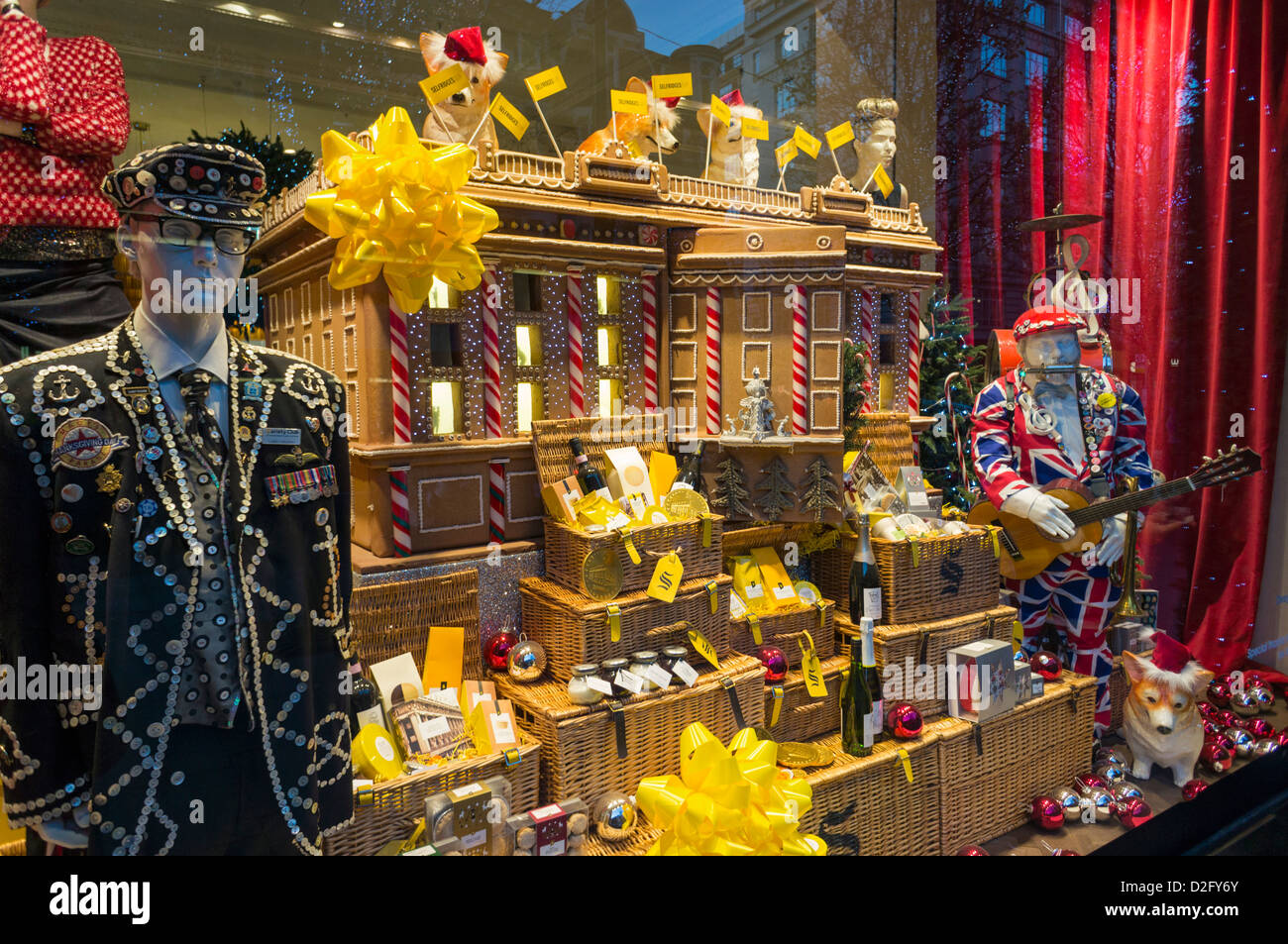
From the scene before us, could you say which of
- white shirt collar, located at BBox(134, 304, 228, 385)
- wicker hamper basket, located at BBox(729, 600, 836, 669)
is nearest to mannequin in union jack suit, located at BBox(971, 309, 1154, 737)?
wicker hamper basket, located at BBox(729, 600, 836, 669)

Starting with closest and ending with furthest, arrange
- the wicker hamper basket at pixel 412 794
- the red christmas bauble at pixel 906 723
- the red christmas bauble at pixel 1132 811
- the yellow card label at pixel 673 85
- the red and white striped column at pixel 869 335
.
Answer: the wicker hamper basket at pixel 412 794 → the yellow card label at pixel 673 85 → the red christmas bauble at pixel 1132 811 → the red christmas bauble at pixel 906 723 → the red and white striped column at pixel 869 335

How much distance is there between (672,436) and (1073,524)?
1.78 m

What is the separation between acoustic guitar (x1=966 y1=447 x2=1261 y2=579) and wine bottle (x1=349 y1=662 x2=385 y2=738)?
2.76m

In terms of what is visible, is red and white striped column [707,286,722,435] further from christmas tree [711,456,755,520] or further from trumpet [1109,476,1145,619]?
trumpet [1109,476,1145,619]

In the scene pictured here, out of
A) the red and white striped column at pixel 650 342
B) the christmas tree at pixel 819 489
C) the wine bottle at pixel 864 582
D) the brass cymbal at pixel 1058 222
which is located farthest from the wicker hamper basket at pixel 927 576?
the brass cymbal at pixel 1058 222

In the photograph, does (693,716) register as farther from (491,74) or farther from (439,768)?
(491,74)

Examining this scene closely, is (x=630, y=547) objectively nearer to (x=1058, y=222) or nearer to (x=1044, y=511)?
(x=1044, y=511)

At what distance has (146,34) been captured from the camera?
1549mm

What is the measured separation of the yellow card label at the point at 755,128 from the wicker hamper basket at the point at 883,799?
7.74ft

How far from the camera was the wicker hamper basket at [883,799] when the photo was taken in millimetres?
2705

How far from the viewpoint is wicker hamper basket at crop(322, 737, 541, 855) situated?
1978 millimetres

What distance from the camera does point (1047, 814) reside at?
306 cm

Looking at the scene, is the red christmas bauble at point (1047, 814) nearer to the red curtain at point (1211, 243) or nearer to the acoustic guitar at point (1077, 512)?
the red curtain at point (1211, 243)

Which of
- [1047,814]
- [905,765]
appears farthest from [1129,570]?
[905,765]
